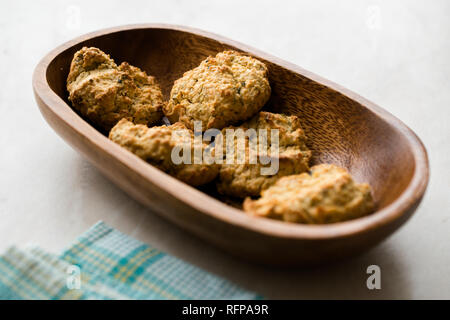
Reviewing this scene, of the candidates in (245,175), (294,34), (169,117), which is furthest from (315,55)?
(245,175)

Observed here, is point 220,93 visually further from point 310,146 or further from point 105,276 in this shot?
point 105,276

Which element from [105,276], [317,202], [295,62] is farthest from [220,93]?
[295,62]

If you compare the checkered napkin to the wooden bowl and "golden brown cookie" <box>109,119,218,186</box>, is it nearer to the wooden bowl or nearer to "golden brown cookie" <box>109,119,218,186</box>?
the wooden bowl

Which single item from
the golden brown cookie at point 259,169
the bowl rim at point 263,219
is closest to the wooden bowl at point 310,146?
the bowl rim at point 263,219

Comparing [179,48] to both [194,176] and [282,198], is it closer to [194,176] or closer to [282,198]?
[194,176]

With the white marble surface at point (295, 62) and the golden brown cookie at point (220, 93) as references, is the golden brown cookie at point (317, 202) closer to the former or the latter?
the white marble surface at point (295, 62)

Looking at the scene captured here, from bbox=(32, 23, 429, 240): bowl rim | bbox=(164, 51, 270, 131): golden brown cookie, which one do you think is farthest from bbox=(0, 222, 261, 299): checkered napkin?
bbox=(164, 51, 270, 131): golden brown cookie
